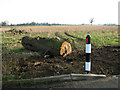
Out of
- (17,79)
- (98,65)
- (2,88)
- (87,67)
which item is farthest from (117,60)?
(2,88)

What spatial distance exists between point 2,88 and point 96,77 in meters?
2.73

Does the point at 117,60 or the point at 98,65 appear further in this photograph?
the point at 117,60

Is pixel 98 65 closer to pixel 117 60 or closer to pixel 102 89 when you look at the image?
pixel 117 60

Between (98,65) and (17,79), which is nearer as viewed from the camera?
(17,79)

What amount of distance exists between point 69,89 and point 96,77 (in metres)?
1.08

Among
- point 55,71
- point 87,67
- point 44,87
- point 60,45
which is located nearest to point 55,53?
point 60,45

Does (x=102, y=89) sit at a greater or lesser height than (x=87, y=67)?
lesser

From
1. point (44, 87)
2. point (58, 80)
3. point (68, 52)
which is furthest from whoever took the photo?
point (68, 52)

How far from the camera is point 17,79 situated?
3.91 metres

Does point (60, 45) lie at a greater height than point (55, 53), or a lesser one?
greater

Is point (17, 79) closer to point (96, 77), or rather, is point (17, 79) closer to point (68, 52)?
point (96, 77)

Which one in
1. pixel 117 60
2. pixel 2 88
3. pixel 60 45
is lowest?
pixel 2 88

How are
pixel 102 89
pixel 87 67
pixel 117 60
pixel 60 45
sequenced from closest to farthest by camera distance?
pixel 102 89 < pixel 87 67 < pixel 117 60 < pixel 60 45

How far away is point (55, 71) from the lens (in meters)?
4.46
